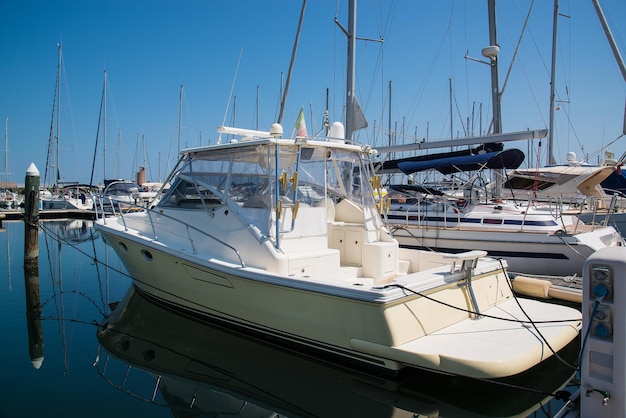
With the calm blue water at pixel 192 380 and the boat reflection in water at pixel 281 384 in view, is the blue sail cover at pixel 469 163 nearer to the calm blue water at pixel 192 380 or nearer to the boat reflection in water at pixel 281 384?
the boat reflection in water at pixel 281 384

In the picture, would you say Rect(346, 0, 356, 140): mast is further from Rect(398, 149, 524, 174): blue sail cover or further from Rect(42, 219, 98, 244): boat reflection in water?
Rect(42, 219, 98, 244): boat reflection in water

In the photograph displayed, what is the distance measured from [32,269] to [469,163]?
37.6 feet

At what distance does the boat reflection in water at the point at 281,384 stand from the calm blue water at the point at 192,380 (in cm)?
1

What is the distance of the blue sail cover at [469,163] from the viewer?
1151 centimetres

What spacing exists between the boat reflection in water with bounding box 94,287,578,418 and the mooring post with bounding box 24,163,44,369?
0.96 metres

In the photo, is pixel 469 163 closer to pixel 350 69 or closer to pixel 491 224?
pixel 491 224

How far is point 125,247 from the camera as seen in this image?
7.88 metres

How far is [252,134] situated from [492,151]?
27.7 ft

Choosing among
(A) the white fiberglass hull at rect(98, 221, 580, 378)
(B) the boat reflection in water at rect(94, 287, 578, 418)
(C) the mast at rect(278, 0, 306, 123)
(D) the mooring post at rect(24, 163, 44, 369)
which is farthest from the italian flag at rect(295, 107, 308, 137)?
(C) the mast at rect(278, 0, 306, 123)

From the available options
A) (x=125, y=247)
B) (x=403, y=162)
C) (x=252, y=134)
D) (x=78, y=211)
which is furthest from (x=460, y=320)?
(x=78, y=211)

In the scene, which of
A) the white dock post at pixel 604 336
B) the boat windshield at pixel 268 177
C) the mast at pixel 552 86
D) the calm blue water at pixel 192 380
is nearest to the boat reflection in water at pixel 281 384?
the calm blue water at pixel 192 380

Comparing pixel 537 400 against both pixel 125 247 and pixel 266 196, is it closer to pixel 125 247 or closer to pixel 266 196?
pixel 266 196

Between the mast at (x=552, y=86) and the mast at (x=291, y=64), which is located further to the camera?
the mast at (x=552, y=86)

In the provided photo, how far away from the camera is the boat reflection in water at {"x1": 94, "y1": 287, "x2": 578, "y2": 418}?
15.3 ft
